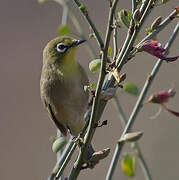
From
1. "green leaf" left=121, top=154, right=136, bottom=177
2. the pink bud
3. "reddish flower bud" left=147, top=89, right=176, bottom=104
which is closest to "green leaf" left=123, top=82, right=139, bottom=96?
"green leaf" left=121, top=154, right=136, bottom=177

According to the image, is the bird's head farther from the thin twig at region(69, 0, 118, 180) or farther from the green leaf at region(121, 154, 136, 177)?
the thin twig at region(69, 0, 118, 180)

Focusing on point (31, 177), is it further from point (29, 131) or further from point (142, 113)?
point (142, 113)

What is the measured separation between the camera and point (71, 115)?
3.86 metres

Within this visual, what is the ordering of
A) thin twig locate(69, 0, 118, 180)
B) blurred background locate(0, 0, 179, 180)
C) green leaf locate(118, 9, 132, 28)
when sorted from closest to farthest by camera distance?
thin twig locate(69, 0, 118, 180), green leaf locate(118, 9, 132, 28), blurred background locate(0, 0, 179, 180)

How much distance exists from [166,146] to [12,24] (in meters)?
6.00

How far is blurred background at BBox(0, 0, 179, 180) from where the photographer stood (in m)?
8.28

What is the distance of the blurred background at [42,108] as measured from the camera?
8281 mm

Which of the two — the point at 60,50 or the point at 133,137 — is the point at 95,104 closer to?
the point at 133,137

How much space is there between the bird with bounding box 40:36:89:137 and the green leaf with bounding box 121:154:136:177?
1223 mm

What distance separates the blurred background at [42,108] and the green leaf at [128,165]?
494 centimetres

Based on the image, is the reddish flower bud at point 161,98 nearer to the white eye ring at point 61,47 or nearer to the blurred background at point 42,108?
the white eye ring at point 61,47

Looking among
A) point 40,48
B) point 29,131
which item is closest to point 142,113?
point 29,131

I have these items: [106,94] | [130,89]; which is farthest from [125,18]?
Answer: [130,89]

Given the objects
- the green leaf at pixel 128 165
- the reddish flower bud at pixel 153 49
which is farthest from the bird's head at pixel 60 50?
the reddish flower bud at pixel 153 49
